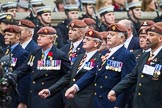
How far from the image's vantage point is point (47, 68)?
51.5 feet

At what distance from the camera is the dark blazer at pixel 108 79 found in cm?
1445

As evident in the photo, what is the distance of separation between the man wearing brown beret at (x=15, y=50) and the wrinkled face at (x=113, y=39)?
2492 mm

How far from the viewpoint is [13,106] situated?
17016 mm

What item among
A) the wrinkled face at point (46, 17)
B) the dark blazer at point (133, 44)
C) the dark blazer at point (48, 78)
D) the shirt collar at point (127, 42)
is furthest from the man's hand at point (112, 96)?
the wrinkled face at point (46, 17)

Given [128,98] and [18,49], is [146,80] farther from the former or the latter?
[18,49]

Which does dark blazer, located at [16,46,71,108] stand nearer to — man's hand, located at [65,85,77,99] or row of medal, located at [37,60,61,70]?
row of medal, located at [37,60,61,70]

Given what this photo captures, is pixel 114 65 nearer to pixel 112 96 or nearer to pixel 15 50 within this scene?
pixel 112 96

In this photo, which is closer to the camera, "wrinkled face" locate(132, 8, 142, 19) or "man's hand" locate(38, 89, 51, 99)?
"man's hand" locate(38, 89, 51, 99)

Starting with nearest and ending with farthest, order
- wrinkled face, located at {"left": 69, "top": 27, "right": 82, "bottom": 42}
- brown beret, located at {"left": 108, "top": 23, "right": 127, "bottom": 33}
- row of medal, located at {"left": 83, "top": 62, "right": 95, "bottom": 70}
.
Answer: brown beret, located at {"left": 108, "top": 23, "right": 127, "bottom": 33}, row of medal, located at {"left": 83, "top": 62, "right": 95, "bottom": 70}, wrinkled face, located at {"left": 69, "top": 27, "right": 82, "bottom": 42}

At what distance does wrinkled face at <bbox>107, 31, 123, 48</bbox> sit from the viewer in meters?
14.6

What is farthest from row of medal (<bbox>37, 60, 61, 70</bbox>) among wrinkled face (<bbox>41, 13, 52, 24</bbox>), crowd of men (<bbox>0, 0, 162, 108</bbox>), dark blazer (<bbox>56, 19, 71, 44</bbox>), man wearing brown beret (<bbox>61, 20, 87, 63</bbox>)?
wrinkled face (<bbox>41, 13, 52, 24</bbox>)

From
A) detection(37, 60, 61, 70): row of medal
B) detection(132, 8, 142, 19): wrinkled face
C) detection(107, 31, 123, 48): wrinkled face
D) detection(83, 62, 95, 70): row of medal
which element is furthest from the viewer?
detection(132, 8, 142, 19): wrinkled face

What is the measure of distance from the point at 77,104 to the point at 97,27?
4.07 metres

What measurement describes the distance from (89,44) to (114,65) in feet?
2.82
